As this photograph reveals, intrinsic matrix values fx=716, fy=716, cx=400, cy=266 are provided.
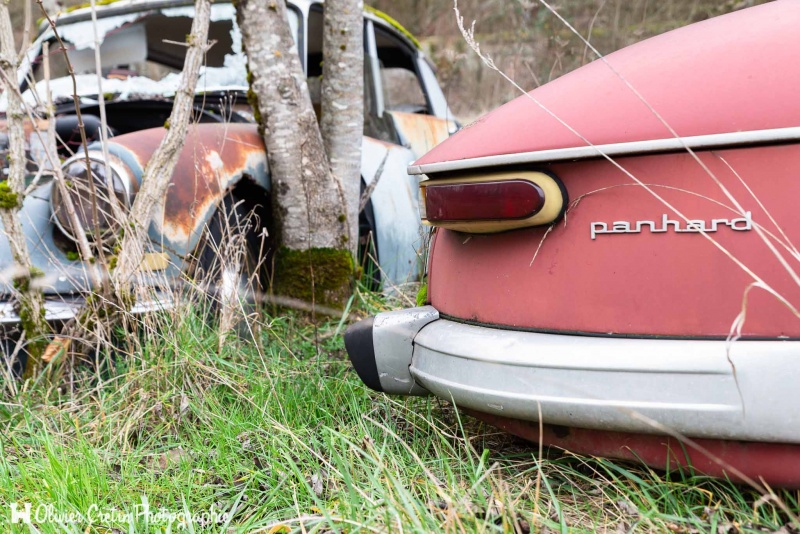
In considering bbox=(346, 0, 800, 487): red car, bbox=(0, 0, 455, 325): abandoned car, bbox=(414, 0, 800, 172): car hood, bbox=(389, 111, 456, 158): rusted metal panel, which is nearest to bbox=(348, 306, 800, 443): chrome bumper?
bbox=(346, 0, 800, 487): red car

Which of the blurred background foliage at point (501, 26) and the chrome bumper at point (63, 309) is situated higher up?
the blurred background foliage at point (501, 26)

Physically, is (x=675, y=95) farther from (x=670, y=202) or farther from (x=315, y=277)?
(x=315, y=277)

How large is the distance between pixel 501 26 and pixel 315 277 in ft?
34.1

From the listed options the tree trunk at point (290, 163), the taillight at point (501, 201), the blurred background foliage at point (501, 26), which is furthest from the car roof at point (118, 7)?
the blurred background foliage at point (501, 26)

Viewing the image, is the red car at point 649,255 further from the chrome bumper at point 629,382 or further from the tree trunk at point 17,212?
the tree trunk at point 17,212

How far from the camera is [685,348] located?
1304 millimetres

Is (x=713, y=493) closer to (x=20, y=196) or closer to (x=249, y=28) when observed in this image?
(x=20, y=196)

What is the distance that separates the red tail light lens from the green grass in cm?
51

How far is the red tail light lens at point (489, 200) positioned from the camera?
4.70ft

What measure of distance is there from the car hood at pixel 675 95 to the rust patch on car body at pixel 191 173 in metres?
1.31

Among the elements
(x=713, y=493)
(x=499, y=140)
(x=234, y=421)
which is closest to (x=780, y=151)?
(x=499, y=140)

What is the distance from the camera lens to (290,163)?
Answer: 3047mm

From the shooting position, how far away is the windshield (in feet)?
12.0

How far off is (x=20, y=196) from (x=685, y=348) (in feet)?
7.05
